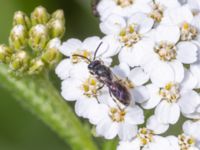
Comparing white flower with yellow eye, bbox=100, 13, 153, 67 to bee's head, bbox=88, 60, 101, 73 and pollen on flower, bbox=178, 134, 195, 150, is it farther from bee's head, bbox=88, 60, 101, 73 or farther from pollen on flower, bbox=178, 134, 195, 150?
pollen on flower, bbox=178, 134, 195, 150

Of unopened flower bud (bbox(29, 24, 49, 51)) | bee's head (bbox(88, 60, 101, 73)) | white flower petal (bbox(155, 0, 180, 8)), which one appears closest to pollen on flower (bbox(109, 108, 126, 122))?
bee's head (bbox(88, 60, 101, 73))

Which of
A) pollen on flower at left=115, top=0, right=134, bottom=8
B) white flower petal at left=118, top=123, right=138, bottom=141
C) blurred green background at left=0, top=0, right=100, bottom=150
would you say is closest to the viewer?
white flower petal at left=118, top=123, right=138, bottom=141

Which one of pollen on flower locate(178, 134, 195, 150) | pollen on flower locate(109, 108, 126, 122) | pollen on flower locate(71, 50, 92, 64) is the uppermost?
pollen on flower locate(71, 50, 92, 64)

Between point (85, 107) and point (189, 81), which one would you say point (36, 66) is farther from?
point (189, 81)

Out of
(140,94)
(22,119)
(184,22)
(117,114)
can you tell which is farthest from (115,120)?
(22,119)

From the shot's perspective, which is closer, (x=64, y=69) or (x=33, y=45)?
(x=64, y=69)

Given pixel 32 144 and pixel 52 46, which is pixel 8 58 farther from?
pixel 32 144

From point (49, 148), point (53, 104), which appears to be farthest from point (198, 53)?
point (49, 148)
